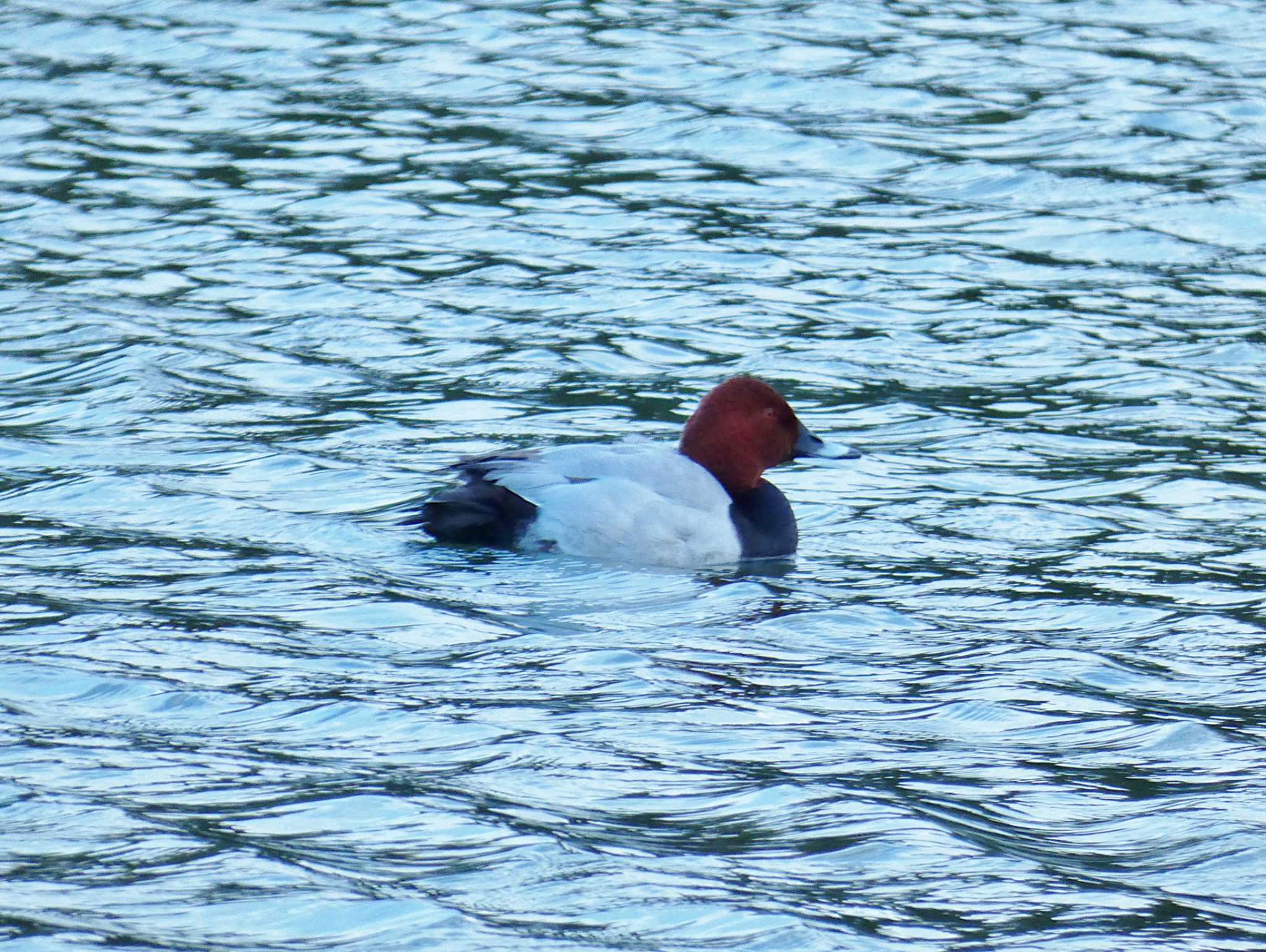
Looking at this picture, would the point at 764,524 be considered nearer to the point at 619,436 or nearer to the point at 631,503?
the point at 631,503

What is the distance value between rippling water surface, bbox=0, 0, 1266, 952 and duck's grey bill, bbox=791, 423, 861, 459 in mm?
224

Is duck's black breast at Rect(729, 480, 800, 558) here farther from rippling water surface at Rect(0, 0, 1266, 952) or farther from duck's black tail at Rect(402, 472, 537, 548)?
duck's black tail at Rect(402, 472, 537, 548)

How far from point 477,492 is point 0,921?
3199 mm

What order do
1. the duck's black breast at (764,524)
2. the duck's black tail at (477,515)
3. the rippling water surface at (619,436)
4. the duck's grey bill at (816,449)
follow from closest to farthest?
the rippling water surface at (619,436) → the duck's black tail at (477,515) → the duck's black breast at (764,524) → the duck's grey bill at (816,449)

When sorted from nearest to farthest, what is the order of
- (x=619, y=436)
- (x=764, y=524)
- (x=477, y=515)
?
(x=477, y=515) < (x=764, y=524) < (x=619, y=436)

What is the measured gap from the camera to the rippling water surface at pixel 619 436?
4.82 m

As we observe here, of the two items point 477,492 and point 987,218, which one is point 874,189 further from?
point 477,492

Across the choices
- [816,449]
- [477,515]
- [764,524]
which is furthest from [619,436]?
[477,515]

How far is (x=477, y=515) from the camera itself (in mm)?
7336

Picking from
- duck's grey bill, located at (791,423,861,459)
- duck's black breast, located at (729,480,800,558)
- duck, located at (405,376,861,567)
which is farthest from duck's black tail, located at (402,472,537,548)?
duck's grey bill, located at (791,423,861,459)

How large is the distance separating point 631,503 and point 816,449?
0.93 m

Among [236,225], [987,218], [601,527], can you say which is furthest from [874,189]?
[601,527]

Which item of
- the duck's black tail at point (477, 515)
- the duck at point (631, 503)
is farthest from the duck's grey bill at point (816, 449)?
the duck's black tail at point (477, 515)

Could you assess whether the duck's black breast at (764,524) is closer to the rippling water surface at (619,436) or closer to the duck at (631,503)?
the duck at (631,503)
